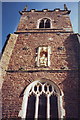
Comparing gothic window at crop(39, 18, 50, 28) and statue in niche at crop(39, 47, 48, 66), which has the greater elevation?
gothic window at crop(39, 18, 50, 28)

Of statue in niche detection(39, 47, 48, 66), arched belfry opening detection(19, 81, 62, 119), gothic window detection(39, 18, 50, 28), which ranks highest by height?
gothic window detection(39, 18, 50, 28)

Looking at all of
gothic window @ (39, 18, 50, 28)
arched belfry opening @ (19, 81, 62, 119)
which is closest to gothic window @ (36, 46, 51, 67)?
arched belfry opening @ (19, 81, 62, 119)

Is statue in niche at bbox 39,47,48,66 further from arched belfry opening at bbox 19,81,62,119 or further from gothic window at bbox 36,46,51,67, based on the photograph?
arched belfry opening at bbox 19,81,62,119

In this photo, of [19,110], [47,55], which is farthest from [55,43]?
[19,110]

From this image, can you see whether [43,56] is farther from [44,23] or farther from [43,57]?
[44,23]

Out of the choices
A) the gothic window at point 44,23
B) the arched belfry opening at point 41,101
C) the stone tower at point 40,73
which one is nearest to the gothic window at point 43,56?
the stone tower at point 40,73

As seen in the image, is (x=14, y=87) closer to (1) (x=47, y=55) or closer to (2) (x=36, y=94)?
(2) (x=36, y=94)

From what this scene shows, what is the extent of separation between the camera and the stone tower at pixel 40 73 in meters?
5.67

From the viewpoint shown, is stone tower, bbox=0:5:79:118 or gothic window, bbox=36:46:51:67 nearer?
stone tower, bbox=0:5:79:118

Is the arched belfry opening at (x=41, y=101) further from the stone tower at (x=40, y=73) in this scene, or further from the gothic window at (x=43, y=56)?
the gothic window at (x=43, y=56)

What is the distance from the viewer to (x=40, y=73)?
23.3 feet

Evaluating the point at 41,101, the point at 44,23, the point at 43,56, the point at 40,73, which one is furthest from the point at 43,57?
the point at 44,23

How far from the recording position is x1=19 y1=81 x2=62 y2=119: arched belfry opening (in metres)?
5.50

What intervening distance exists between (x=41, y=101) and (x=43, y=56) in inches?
120
